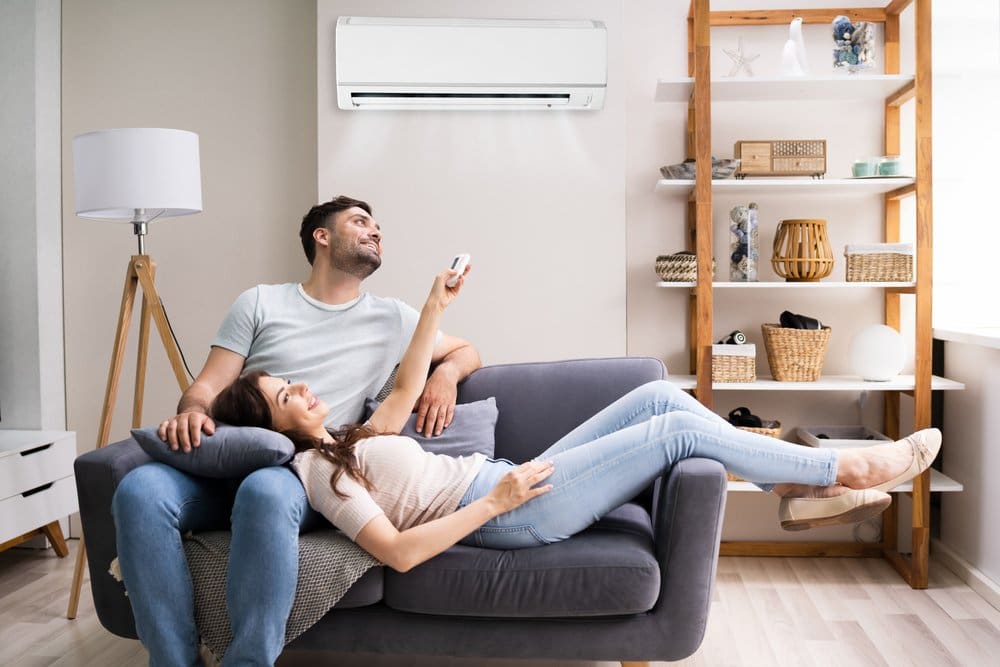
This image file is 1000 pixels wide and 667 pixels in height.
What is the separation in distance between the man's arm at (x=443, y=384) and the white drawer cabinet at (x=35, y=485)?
1650mm

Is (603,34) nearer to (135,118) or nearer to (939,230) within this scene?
(939,230)

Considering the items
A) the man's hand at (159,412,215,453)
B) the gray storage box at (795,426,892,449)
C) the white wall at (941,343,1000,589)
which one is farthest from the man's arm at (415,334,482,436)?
the white wall at (941,343,1000,589)

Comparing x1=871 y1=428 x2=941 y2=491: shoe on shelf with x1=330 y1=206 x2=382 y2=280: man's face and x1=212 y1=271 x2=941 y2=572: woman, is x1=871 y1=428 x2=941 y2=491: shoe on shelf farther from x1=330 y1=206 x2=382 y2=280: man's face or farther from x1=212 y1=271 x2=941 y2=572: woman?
x1=330 y1=206 x2=382 y2=280: man's face

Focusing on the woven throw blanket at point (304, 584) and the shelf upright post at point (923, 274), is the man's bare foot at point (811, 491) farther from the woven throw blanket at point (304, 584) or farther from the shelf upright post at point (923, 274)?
the shelf upright post at point (923, 274)

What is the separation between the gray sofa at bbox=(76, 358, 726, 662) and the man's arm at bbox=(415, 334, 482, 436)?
526 mm

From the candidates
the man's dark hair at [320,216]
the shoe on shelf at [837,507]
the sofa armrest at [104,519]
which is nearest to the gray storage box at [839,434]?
the shoe on shelf at [837,507]

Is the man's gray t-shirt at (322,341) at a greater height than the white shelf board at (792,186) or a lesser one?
lesser

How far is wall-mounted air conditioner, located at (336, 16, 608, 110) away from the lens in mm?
3271

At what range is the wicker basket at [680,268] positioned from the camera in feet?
10.6

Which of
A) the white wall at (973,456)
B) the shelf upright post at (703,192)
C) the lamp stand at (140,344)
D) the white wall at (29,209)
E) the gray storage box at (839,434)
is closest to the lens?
the lamp stand at (140,344)

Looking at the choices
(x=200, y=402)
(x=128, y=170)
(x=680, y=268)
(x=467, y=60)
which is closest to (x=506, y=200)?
(x=467, y=60)

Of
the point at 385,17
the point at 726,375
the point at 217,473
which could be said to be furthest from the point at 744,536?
the point at 385,17

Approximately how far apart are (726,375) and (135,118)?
2.61m

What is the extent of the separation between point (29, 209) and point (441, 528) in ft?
8.35
